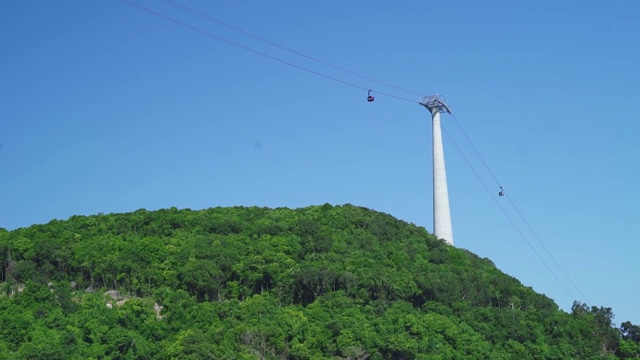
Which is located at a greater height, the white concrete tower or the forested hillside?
the white concrete tower

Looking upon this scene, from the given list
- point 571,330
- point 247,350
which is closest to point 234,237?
point 247,350

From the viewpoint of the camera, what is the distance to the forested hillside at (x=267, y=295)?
193 ft

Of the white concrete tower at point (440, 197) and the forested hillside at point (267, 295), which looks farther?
the white concrete tower at point (440, 197)

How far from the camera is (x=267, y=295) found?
222 feet

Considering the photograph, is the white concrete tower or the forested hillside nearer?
the forested hillside

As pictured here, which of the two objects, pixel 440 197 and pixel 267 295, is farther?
pixel 440 197

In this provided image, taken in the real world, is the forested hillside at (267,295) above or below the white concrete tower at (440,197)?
below

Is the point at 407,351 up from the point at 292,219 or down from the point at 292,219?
down

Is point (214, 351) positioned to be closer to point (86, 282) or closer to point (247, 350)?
point (247, 350)

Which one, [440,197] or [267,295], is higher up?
[440,197]

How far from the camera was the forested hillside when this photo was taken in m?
58.7

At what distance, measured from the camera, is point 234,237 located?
7488cm

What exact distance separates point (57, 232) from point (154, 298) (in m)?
15.6

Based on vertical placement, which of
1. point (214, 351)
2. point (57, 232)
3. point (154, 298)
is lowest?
point (214, 351)
